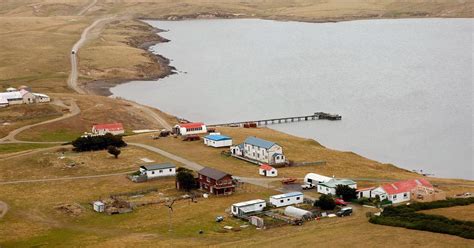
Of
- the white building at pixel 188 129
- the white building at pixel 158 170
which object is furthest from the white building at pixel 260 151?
the white building at pixel 188 129

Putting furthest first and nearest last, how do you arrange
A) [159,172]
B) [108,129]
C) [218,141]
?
[108,129] → [218,141] → [159,172]

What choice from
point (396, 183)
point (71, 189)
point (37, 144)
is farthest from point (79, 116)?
point (396, 183)

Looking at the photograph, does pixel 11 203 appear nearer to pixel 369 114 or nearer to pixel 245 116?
pixel 245 116

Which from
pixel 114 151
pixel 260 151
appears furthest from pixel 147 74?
pixel 260 151

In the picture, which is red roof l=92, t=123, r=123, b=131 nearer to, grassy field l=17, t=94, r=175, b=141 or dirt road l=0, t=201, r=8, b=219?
grassy field l=17, t=94, r=175, b=141

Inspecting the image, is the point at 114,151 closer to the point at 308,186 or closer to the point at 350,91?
the point at 308,186

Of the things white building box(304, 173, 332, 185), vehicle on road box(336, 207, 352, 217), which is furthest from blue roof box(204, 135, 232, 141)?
vehicle on road box(336, 207, 352, 217)

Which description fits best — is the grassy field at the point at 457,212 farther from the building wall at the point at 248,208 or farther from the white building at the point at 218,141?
the white building at the point at 218,141
